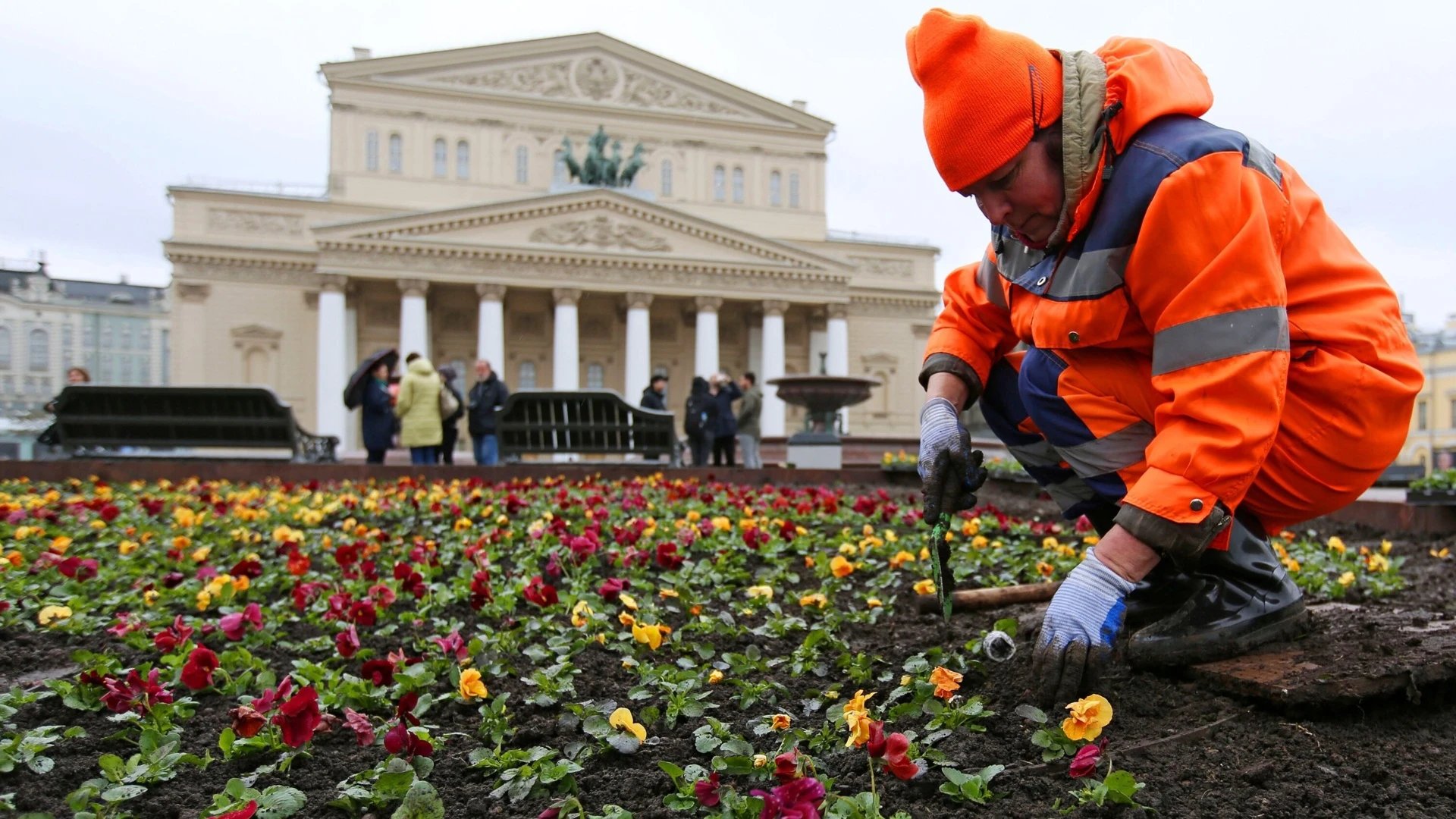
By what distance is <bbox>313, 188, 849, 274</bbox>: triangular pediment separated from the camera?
30.6 m

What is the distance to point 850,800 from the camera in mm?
1533

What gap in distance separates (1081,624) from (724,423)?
10581 mm

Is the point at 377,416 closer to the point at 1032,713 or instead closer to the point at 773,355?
the point at 1032,713

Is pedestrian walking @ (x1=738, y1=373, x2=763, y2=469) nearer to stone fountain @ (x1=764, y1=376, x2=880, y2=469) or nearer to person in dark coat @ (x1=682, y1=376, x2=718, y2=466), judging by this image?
person in dark coat @ (x1=682, y1=376, x2=718, y2=466)

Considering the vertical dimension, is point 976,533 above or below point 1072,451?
below

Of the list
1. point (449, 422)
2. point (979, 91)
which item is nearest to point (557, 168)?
point (449, 422)

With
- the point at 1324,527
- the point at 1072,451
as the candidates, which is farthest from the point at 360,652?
the point at 1324,527

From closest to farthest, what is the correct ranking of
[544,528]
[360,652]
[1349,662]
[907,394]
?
[1349,662] → [360,652] → [544,528] → [907,394]

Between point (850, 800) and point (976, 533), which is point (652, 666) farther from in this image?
point (976, 533)

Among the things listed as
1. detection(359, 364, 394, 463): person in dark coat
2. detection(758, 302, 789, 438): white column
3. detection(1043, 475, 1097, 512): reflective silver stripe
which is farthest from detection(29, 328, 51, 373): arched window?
detection(1043, 475, 1097, 512): reflective silver stripe

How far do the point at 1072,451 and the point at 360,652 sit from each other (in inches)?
74.3

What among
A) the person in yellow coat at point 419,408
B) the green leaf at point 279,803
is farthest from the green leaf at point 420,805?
the person in yellow coat at point 419,408

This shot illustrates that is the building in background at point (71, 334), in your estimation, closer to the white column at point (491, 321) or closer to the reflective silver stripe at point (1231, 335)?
the white column at point (491, 321)

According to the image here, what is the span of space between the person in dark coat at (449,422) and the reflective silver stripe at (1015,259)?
27.7ft
